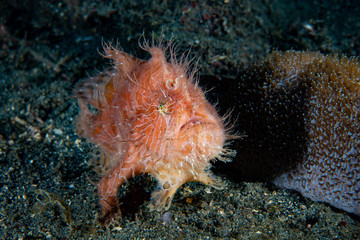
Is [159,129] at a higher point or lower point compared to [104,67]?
higher

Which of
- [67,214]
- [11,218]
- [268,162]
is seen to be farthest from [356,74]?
[11,218]

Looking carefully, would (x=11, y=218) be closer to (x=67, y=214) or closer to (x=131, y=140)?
(x=67, y=214)

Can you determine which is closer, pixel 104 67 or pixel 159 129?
pixel 159 129

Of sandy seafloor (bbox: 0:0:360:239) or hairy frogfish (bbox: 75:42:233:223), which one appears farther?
sandy seafloor (bbox: 0:0:360:239)

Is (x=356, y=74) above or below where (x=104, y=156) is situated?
above
